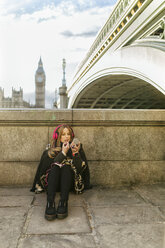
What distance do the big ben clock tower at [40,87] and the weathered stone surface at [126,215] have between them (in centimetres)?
12607

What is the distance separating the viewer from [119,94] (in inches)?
1191

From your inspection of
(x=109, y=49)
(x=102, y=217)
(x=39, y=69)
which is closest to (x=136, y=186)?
(x=102, y=217)

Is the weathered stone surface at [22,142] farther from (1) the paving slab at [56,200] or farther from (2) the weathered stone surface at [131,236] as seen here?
(2) the weathered stone surface at [131,236]

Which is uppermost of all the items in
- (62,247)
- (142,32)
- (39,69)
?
(39,69)

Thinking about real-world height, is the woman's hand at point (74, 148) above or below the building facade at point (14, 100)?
below

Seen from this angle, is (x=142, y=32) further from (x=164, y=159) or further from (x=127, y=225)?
(x=127, y=225)

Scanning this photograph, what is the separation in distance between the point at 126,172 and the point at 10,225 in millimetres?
2026

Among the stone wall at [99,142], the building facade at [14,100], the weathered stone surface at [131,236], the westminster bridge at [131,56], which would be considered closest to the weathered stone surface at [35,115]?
the stone wall at [99,142]

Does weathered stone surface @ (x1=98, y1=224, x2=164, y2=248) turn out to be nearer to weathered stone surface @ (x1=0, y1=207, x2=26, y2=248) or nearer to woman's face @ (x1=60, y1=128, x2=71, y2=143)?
weathered stone surface @ (x1=0, y1=207, x2=26, y2=248)

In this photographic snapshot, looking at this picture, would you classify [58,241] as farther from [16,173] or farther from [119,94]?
[119,94]

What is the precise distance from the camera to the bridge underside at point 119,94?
23625mm

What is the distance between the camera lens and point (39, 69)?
148 metres

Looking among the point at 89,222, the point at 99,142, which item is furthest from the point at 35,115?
the point at 89,222

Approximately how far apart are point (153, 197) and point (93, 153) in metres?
1.09
